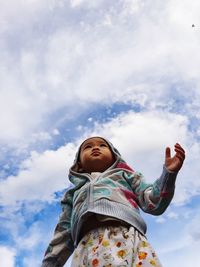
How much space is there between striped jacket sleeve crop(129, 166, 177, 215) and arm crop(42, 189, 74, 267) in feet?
2.25

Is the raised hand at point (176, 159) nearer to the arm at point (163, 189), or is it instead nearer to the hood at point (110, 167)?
the arm at point (163, 189)

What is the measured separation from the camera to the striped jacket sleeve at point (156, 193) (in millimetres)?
3215

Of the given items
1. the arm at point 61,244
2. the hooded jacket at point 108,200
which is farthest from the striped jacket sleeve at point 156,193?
the arm at point 61,244

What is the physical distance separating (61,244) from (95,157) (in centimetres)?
87

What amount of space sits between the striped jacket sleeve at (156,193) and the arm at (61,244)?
0.69 metres

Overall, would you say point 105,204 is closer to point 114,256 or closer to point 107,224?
point 107,224

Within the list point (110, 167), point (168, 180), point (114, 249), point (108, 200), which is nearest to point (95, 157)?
point (110, 167)

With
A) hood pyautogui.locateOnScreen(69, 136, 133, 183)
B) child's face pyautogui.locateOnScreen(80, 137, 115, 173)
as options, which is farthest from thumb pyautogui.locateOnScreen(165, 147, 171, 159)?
child's face pyautogui.locateOnScreen(80, 137, 115, 173)

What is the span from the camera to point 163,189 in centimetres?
325

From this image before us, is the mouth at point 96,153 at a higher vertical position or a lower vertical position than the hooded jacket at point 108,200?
higher

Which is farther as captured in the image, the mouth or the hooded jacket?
the mouth

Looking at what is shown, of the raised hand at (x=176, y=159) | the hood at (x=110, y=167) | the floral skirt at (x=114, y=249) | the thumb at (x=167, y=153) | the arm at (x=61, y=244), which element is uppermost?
the hood at (x=110, y=167)

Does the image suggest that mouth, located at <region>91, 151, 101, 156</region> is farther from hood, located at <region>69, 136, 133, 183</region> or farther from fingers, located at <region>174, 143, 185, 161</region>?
fingers, located at <region>174, 143, 185, 161</region>

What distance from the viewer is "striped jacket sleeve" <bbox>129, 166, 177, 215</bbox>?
3215 millimetres
